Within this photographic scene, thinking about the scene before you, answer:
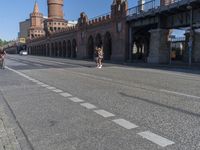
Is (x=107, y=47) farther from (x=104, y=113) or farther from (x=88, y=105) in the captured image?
(x=104, y=113)

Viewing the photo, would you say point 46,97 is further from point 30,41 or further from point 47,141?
point 30,41

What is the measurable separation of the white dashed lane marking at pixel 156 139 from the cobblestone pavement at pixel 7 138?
2.09 m

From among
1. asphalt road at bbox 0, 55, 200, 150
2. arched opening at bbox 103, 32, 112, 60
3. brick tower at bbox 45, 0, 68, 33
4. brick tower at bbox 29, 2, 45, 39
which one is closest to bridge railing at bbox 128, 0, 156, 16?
arched opening at bbox 103, 32, 112, 60

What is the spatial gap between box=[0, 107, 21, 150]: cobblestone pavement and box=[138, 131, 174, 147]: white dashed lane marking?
6.86 ft

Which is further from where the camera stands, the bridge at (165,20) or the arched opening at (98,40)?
the arched opening at (98,40)

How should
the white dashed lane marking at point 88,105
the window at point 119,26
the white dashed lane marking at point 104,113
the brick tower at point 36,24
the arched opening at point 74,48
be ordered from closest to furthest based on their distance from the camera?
the white dashed lane marking at point 104,113, the white dashed lane marking at point 88,105, the window at point 119,26, the arched opening at point 74,48, the brick tower at point 36,24

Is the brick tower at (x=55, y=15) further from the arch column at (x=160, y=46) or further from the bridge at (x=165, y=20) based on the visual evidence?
the arch column at (x=160, y=46)

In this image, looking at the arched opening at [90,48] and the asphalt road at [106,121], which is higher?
the arched opening at [90,48]

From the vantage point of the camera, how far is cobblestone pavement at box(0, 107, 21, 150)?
16.1ft

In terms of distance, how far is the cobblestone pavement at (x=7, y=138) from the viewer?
491 cm

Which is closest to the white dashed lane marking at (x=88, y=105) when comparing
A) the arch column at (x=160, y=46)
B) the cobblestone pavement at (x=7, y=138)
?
the cobblestone pavement at (x=7, y=138)

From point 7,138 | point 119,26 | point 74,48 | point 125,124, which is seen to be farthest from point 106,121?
point 74,48

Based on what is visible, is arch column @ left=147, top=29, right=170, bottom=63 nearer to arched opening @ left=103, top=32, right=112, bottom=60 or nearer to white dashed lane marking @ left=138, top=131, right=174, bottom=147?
arched opening @ left=103, top=32, right=112, bottom=60

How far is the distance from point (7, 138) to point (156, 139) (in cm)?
256
